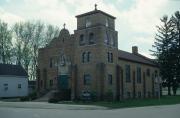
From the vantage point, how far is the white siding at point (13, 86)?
5394 cm

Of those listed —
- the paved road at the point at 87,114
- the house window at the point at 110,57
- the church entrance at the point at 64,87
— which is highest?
the house window at the point at 110,57

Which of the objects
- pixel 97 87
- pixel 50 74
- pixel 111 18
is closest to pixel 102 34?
pixel 111 18

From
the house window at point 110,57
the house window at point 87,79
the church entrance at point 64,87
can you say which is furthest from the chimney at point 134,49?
the house window at point 87,79

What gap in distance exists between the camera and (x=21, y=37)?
67875 mm

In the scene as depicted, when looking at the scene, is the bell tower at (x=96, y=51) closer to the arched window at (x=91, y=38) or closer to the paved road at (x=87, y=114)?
the arched window at (x=91, y=38)

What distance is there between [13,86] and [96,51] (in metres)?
21.6

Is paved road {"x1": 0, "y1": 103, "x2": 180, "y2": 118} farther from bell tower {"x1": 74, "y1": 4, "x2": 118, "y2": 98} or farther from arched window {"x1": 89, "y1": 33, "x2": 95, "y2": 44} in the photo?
arched window {"x1": 89, "y1": 33, "x2": 95, "y2": 44}

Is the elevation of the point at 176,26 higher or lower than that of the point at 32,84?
higher

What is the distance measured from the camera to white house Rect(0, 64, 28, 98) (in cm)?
5409

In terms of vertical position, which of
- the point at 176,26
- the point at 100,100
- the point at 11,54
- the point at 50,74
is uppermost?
the point at 176,26

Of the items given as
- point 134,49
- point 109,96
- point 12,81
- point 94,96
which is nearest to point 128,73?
point 109,96

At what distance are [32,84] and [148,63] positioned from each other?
25.4 metres

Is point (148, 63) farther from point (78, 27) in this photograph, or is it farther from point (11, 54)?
point (11, 54)

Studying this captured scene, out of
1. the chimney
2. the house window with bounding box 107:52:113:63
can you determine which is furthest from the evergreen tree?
the house window with bounding box 107:52:113:63
